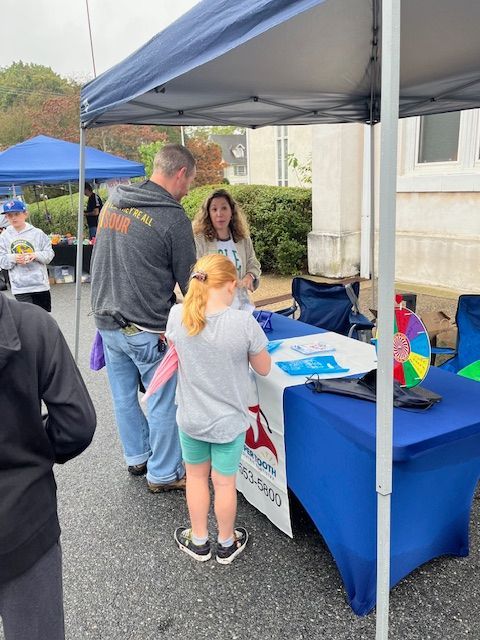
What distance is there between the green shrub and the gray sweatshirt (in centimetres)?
399

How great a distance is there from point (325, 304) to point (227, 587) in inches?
103

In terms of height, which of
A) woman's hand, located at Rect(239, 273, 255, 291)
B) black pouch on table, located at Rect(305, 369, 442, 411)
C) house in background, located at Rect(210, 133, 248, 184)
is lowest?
black pouch on table, located at Rect(305, 369, 442, 411)

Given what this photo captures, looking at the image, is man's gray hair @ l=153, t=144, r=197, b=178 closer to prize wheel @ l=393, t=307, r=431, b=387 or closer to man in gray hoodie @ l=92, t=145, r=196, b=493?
man in gray hoodie @ l=92, t=145, r=196, b=493

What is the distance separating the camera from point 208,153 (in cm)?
3131

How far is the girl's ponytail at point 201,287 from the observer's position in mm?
1982

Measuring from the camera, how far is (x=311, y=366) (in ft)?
7.88

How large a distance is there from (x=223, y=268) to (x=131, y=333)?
808mm

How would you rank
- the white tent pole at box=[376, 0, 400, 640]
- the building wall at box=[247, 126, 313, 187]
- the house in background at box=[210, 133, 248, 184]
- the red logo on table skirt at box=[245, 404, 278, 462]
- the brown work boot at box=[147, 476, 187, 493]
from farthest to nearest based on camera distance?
1. the house in background at box=[210, 133, 248, 184]
2. the building wall at box=[247, 126, 313, 187]
3. the brown work boot at box=[147, 476, 187, 493]
4. the red logo on table skirt at box=[245, 404, 278, 462]
5. the white tent pole at box=[376, 0, 400, 640]

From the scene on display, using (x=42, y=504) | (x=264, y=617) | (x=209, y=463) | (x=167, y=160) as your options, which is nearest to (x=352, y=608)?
(x=264, y=617)

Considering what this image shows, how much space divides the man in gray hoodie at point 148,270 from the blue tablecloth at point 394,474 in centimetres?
83

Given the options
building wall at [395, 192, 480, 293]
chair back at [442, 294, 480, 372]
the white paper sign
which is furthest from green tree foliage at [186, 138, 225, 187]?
the white paper sign

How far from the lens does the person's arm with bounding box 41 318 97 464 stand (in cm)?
120

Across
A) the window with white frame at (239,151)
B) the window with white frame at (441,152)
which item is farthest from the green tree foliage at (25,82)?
the window with white frame at (441,152)

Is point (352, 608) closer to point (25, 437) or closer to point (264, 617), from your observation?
point (264, 617)
